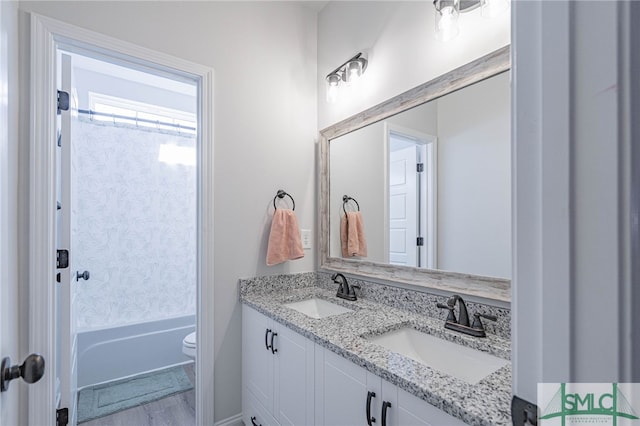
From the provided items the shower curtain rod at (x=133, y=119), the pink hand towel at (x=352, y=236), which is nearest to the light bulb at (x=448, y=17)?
the pink hand towel at (x=352, y=236)

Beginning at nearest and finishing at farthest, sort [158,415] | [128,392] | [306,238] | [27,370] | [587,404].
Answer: [587,404]
[27,370]
[158,415]
[306,238]
[128,392]

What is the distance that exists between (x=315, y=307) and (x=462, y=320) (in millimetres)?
904

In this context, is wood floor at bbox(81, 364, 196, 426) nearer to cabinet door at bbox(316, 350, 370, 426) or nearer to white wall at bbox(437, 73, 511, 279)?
cabinet door at bbox(316, 350, 370, 426)

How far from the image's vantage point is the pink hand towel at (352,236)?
1888 mm

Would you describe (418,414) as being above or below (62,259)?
below

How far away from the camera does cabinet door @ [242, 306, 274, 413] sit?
5.15ft

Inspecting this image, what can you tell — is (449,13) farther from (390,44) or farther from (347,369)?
(347,369)

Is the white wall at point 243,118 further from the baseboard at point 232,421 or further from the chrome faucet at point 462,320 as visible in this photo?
the chrome faucet at point 462,320

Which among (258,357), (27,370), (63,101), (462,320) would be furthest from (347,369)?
(63,101)

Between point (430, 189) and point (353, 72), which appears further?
point (353, 72)

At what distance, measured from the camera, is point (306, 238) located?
213cm

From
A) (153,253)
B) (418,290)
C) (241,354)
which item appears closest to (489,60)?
(418,290)

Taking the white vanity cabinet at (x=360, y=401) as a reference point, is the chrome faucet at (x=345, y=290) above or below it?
above

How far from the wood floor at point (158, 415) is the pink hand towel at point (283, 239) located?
3.84ft
